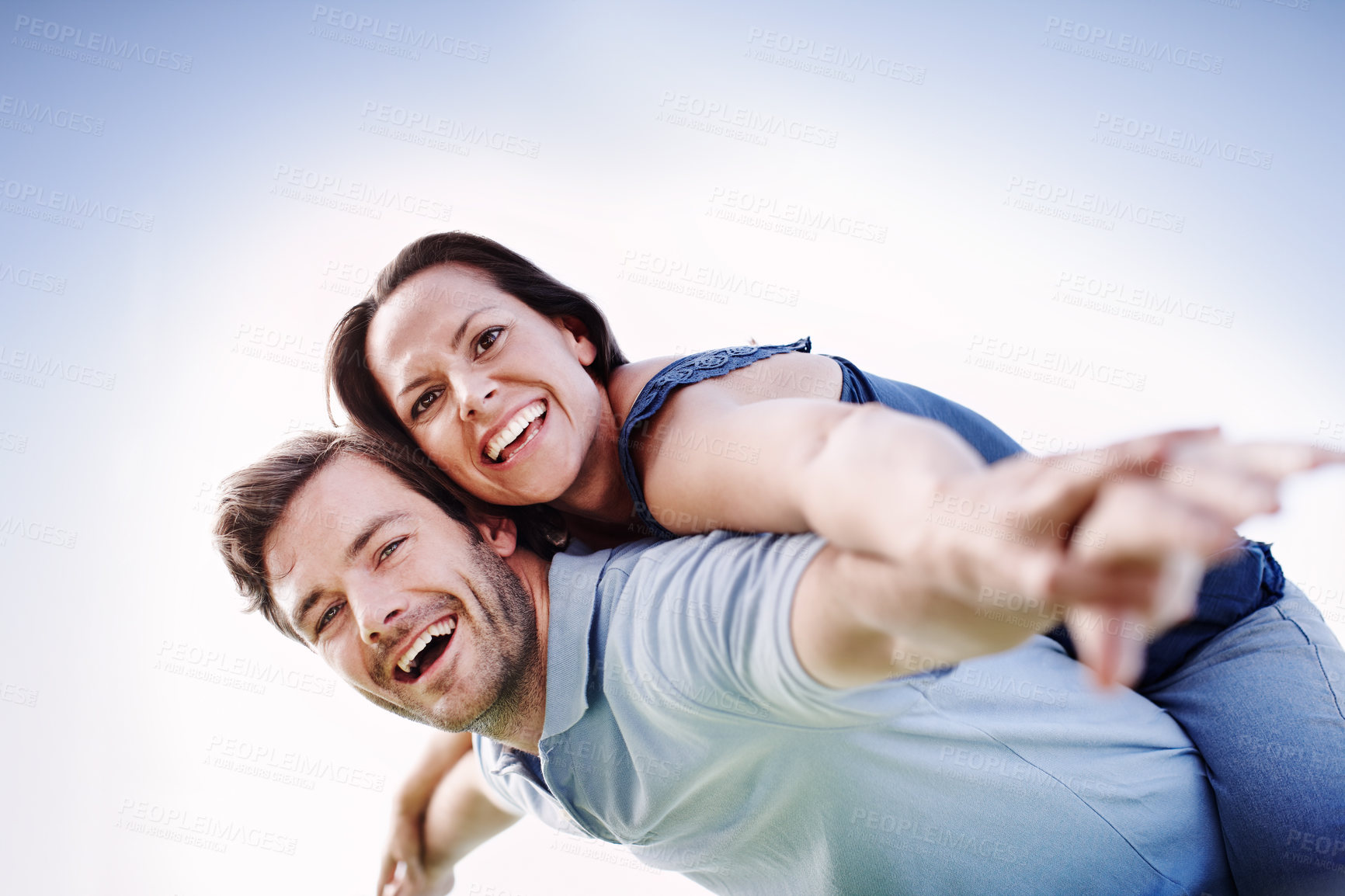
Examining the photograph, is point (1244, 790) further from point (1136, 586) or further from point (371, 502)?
point (371, 502)

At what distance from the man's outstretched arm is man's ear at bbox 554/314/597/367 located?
2.51 ft

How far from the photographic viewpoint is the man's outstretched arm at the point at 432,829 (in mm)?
1532

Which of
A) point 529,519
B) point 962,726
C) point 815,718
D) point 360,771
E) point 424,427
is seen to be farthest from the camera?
point 360,771

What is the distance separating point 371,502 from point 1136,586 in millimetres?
872

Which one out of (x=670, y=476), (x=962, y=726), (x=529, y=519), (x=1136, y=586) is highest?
(x=1136, y=586)

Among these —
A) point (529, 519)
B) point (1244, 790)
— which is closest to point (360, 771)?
point (529, 519)

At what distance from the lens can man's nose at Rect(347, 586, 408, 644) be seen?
1.00 meters

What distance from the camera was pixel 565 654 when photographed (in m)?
0.96

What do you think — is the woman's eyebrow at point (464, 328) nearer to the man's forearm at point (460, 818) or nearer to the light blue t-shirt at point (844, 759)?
the light blue t-shirt at point (844, 759)

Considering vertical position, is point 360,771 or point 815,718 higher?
point 815,718

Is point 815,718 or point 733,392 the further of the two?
point 733,392

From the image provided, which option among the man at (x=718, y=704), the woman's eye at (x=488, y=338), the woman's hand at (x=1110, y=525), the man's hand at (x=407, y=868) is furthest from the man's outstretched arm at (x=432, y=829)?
the woman's hand at (x=1110, y=525)

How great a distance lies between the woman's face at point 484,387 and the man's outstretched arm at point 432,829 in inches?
28.4

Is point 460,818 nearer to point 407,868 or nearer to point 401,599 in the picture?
point 407,868
